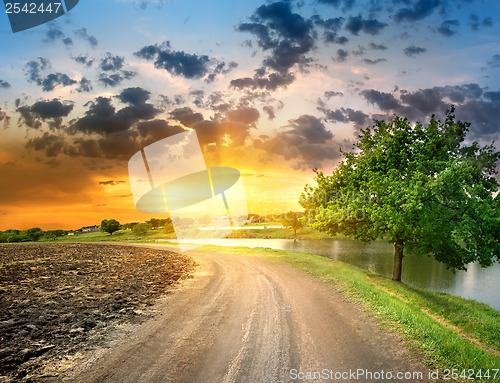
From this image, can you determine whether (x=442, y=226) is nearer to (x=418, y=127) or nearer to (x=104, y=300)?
(x=418, y=127)

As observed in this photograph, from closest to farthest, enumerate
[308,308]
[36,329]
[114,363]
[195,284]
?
1. [114,363]
2. [36,329]
3. [308,308]
4. [195,284]

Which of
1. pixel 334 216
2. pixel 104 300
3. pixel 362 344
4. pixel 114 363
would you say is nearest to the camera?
pixel 114 363

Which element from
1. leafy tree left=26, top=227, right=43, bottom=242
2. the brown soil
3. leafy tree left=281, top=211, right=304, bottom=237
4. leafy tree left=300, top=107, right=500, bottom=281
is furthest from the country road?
leafy tree left=26, top=227, right=43, bottom=242

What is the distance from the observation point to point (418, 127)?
2381cm

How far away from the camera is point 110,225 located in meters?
129

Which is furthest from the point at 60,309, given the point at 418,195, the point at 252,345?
the point at 418,195

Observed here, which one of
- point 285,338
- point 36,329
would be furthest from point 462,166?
point 36,329

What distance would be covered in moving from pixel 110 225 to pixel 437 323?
14218cm

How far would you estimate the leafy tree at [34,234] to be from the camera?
124 metres

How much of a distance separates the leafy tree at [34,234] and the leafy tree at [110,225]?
30400 millimetres

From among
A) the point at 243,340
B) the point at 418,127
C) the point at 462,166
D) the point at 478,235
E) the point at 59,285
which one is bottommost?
the point at 59,285

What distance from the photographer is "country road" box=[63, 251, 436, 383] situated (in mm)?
6754

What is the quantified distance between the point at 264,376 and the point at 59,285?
676 inches

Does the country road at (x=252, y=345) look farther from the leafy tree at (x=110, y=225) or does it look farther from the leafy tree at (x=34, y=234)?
the leafy tree at (x=34, y=234)
